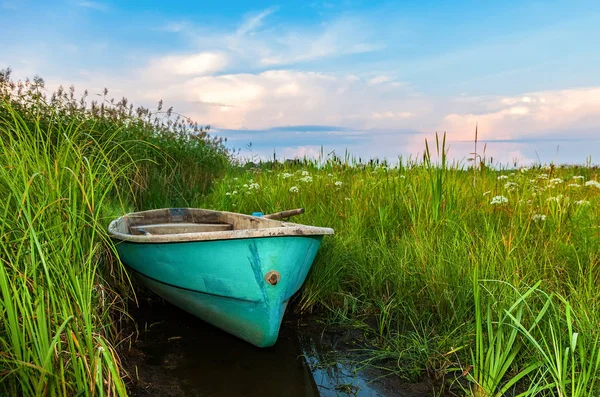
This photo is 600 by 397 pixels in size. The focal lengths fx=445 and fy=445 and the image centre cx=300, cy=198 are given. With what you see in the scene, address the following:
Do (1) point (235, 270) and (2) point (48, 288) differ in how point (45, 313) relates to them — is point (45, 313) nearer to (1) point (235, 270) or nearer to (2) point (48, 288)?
(2) point (48, 288)

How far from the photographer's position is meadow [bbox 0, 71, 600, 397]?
7.66 ft

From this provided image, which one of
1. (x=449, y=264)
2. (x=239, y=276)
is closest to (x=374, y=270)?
(x=449, y=264)

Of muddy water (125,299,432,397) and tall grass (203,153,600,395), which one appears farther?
muddy water (125,299,432,397)

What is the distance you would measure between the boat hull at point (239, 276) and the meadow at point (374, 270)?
21.5 inches

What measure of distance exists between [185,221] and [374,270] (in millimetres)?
3270

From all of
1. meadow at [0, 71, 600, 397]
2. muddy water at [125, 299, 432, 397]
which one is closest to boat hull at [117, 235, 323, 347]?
muddy water at [125, 299, 432, 397]

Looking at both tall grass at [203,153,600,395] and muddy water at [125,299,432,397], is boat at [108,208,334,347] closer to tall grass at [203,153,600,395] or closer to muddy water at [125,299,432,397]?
muddy water at [125,299,432,397]

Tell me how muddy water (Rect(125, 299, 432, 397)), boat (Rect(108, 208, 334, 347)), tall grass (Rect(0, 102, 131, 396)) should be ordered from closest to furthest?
1. tall grass (Rect(0, 102, 131, 396))
2. muddy water (Rect(125, 299, 432, 397))
3. boat (Rect(108, 208, 334, 347))

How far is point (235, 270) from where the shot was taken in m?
3.65

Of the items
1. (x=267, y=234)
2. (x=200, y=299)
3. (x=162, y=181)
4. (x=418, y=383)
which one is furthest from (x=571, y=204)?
(x=162, y=181)

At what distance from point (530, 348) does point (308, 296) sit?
221 centimetres

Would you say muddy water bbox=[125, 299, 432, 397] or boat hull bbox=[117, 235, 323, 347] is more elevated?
boat hull bbox=[117, 235, 323, 347]

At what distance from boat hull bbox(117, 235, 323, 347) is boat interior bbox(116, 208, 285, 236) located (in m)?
1.11

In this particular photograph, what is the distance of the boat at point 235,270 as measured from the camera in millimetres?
3549
